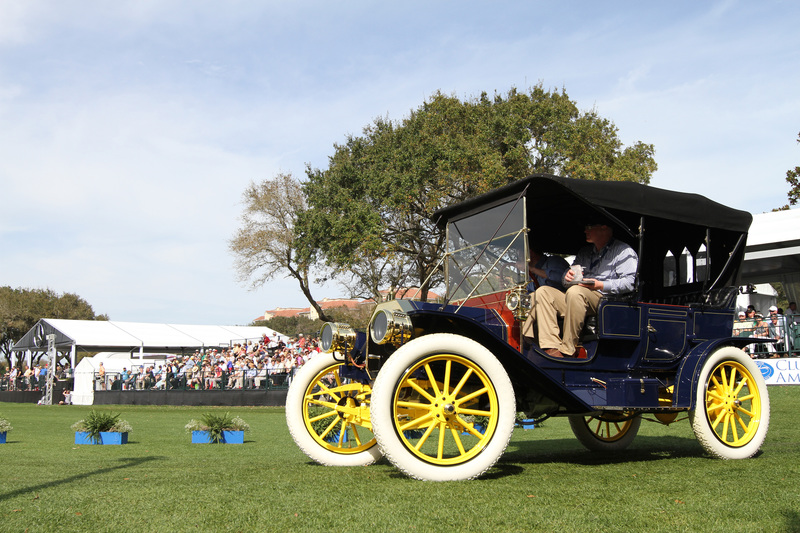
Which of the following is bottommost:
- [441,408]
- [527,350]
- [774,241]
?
[441,408]

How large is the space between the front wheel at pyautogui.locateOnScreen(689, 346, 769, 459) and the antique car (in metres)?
0.01

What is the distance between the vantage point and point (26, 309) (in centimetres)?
6156

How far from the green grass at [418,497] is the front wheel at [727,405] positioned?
0.60 feet

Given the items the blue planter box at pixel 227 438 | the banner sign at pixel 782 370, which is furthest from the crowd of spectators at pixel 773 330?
the blue planter box at pixel 227 438

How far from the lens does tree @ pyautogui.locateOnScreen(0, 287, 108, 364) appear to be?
198 ft

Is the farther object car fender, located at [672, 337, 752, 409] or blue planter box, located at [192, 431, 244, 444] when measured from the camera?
blue planter box, located at [192, 431, 244, 444]

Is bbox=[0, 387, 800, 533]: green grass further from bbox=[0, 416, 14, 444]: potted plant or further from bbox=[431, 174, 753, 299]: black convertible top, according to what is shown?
bbox=[0, 416, 14, 444]: potted plant

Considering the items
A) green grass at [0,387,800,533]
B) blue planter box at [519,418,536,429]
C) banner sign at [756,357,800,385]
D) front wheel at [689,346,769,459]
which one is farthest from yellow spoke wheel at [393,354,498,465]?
banner sign at [756,357,800,385]

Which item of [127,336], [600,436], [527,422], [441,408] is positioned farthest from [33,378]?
[441,408]

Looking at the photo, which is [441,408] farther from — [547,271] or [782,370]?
[782,370]

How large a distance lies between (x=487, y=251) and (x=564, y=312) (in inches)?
39.1

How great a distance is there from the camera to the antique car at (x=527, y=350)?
4.98 meters

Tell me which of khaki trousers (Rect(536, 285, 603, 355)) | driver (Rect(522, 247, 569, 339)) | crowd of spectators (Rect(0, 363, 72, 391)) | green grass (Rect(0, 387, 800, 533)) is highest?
driver (Rect(522, 247, 569, 339))

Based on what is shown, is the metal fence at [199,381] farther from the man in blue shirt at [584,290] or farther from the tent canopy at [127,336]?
the man in blue shirt at [584,290]
